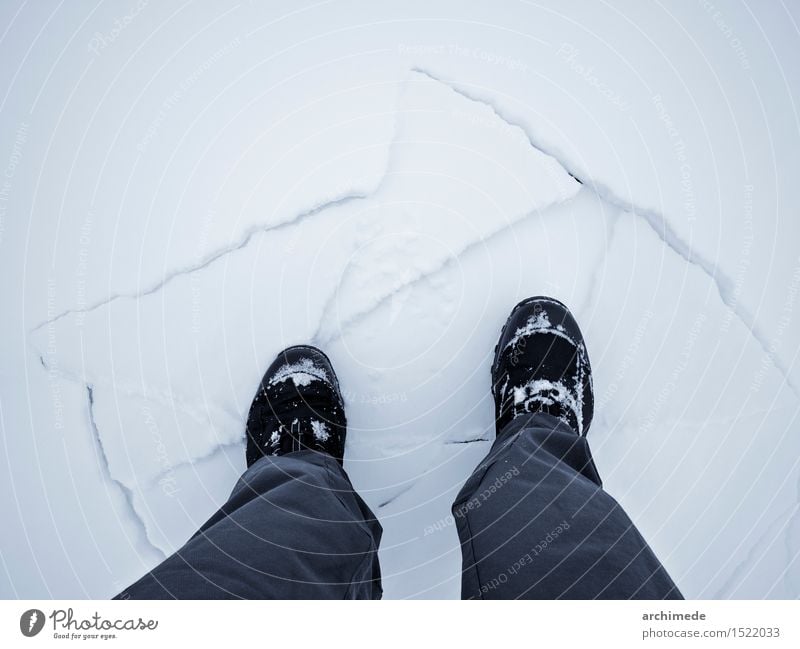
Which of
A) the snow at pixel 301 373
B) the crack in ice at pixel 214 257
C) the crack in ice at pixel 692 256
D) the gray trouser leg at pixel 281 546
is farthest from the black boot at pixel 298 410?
the crack in ice at pixel 692 256

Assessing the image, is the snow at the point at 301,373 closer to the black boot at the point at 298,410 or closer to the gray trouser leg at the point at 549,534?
the black boot at the point at 298,410

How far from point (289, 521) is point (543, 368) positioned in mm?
585

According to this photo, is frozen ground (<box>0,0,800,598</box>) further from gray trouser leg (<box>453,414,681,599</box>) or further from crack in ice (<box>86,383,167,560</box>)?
gray trouser leg (<box>453,414,681,599</box>)

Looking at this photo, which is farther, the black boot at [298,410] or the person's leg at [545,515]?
the black boot at [298,410]

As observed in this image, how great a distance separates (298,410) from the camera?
1005mm

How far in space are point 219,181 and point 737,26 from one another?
1.16 metres

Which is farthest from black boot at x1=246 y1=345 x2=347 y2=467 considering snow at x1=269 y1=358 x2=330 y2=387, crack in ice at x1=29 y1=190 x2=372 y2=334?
crack in ice at x1=29 y1=190 x2=372 y2=334

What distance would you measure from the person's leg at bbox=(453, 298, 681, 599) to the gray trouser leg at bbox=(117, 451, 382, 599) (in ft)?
0.57

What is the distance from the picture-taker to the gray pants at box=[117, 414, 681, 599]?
23.2 inches

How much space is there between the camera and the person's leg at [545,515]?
23.2 inches

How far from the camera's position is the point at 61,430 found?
1.05 metres

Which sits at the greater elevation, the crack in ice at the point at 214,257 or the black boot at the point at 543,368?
the crack in ice at the point at 214,257

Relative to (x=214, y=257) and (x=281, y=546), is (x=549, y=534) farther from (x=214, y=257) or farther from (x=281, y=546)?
(x=214, y=257)

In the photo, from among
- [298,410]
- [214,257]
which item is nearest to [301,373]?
[298,410]
